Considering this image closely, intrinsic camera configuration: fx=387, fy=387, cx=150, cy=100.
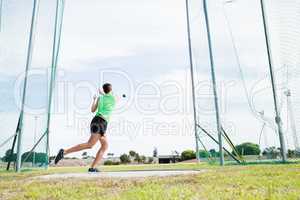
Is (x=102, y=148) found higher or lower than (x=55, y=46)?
lower

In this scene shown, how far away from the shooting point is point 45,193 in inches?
120

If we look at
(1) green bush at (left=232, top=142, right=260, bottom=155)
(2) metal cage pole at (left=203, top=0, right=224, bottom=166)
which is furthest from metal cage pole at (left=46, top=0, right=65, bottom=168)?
(1) green bush at (left=232, top=142, right=260, bottom=155)

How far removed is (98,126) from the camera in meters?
5.42

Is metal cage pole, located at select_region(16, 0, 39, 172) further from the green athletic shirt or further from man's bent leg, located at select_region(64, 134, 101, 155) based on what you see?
the green athletic shirt

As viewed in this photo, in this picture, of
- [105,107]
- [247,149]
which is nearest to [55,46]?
[105,107]

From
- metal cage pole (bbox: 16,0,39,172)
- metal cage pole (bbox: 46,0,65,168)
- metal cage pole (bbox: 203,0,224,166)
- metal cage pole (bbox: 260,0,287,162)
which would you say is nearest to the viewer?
metal cage pole (bbox: 260,0,287,162)

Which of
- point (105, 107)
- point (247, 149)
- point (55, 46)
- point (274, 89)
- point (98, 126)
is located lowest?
point (247, 149)

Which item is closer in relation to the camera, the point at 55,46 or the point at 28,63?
the point at 28,63

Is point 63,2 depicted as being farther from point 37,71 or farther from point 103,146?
point 103,146

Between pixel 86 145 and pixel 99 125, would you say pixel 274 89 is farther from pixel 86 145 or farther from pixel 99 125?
pixel 86 145

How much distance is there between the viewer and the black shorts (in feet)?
17.7

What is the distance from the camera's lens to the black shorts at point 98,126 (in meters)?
5.41

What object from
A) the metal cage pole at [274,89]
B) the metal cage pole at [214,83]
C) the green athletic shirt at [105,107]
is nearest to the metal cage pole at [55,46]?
the green athletic shirt at [105,107]

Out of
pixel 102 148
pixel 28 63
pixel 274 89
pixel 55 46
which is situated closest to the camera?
pixel 102 148
